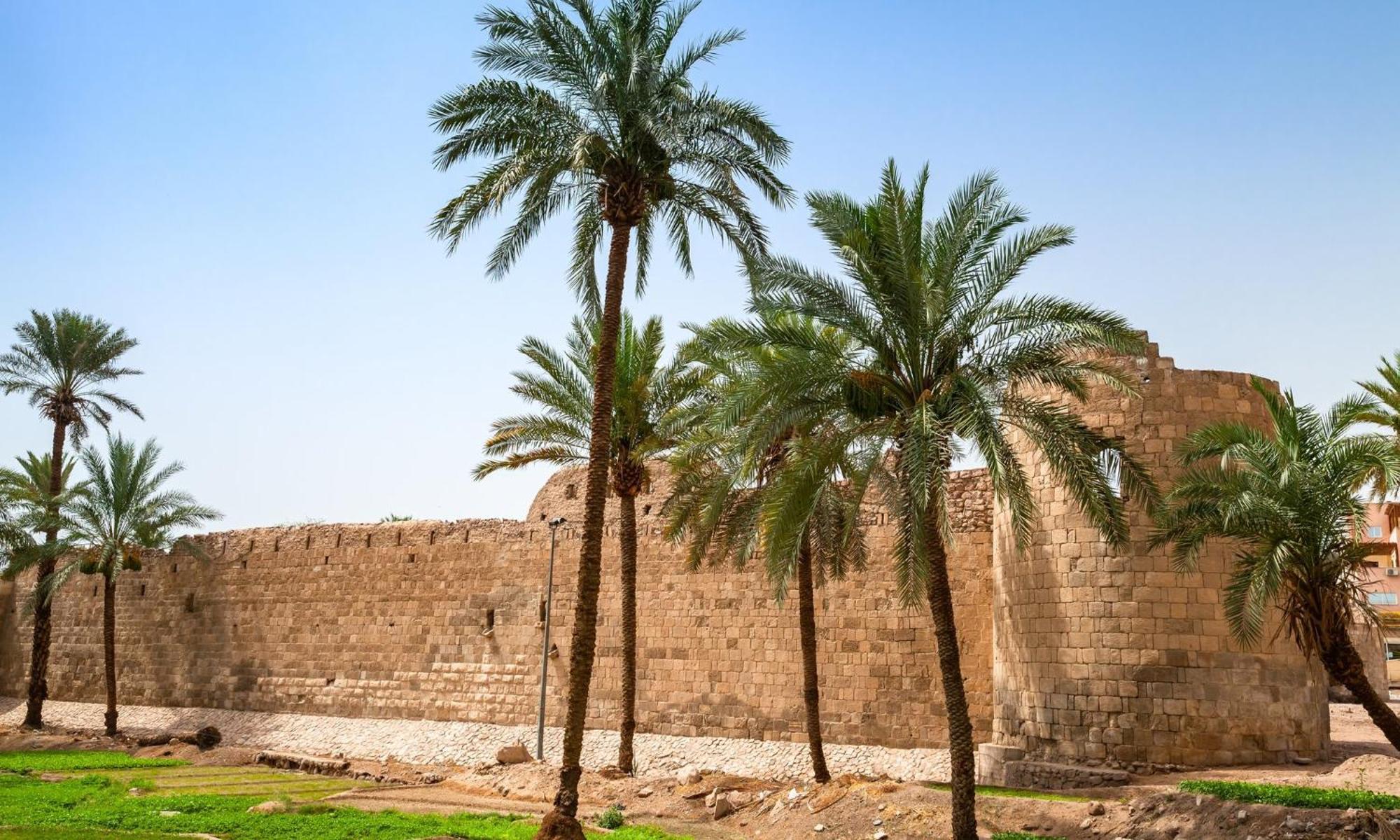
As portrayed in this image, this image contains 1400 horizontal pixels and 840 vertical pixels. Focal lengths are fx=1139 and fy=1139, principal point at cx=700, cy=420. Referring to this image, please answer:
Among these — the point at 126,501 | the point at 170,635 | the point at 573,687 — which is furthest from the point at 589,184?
the point at 170,635

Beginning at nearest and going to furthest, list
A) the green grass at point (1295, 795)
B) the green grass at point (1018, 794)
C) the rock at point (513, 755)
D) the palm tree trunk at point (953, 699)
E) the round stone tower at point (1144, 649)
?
1. the green grass at point (1295, 795)
2. the palm tree trunk at point (953, 699)
3. the green grass at point (1018, 794)
4. the round stone tower at point (1144, 649)
5. the rock at point (513, 755)

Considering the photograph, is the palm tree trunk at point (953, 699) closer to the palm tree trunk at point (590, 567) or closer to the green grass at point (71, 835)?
the palm tree trunk at point (590, 567)

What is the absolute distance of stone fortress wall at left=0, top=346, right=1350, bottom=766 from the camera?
1315 centimetres

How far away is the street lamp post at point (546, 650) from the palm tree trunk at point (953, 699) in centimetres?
888

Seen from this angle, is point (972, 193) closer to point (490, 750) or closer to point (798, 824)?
point (798, 824)

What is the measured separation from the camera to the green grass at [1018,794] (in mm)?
11859

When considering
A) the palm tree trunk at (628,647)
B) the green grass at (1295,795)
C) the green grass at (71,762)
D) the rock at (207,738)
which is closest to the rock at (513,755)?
the palm tree trunk at (628,647)

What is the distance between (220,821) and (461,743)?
7.90 metres

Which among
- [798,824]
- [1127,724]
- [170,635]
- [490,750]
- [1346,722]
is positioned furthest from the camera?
[170,635]

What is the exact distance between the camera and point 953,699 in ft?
33.6

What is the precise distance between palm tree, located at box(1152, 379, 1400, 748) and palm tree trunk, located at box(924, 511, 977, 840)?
285cm

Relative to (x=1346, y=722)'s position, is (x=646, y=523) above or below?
above

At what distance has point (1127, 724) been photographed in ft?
43.0

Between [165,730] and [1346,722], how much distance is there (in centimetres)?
2208
